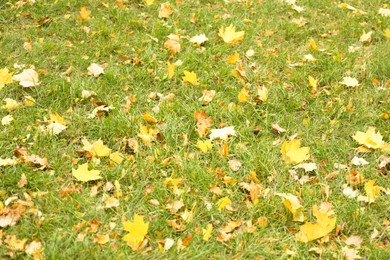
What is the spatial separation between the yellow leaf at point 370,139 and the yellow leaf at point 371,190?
0.35 m

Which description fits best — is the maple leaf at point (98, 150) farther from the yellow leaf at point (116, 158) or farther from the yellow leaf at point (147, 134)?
the yellow leaf at point (147, 134)

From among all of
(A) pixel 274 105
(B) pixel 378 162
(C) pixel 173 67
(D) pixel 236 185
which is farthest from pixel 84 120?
(B) pixel 378 162

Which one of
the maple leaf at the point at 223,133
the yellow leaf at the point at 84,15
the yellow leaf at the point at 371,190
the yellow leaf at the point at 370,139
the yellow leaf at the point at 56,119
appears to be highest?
the yellow leaf at the point at 84,15

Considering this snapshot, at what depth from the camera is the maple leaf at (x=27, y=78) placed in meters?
3.01

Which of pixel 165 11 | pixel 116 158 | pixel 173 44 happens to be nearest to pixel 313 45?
pixel 173 44

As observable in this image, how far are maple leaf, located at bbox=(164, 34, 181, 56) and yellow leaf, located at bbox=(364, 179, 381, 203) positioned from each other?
1884 millimetres

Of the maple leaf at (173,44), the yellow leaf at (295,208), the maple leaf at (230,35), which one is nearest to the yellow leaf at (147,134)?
the yellow leaf at (295,208)

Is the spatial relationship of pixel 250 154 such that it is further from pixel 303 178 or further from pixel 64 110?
pixel 64 110

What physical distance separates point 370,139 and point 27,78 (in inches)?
94.6

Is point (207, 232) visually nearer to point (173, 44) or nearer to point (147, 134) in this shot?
point (147, 134)

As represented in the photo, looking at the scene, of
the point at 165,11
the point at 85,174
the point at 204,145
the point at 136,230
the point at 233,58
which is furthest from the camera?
the point at 165,11

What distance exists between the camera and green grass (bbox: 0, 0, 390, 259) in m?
2.11

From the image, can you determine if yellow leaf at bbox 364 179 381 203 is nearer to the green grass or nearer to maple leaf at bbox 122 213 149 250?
the green grass

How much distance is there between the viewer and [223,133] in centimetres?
271
